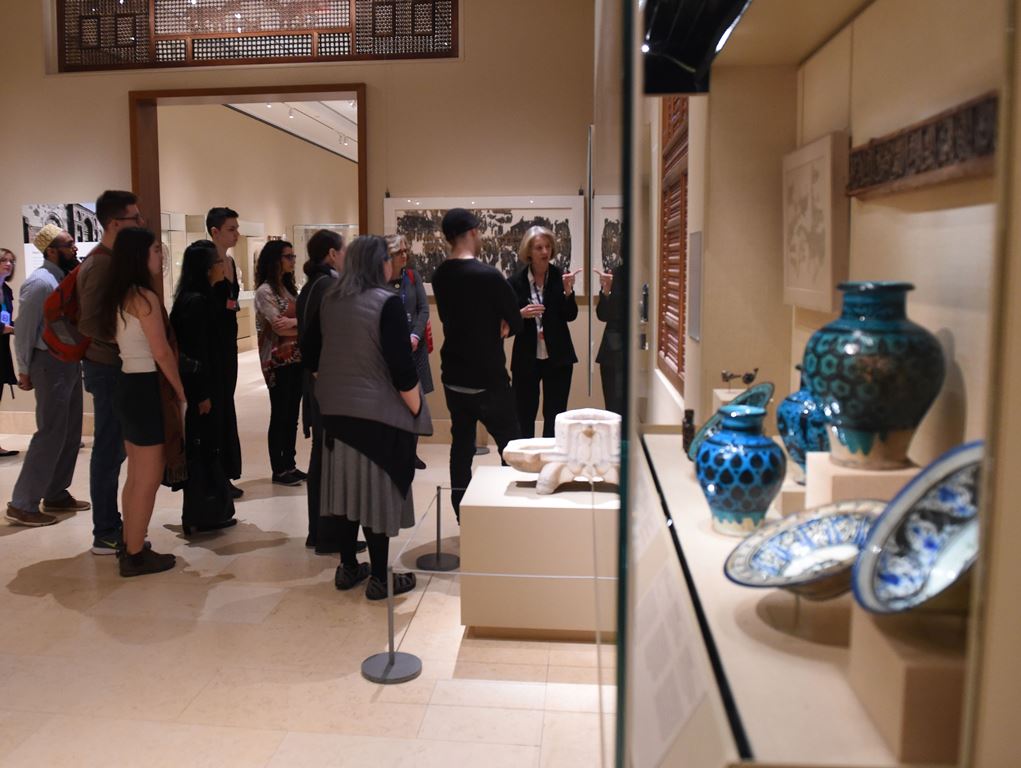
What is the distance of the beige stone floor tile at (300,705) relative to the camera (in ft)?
9.32

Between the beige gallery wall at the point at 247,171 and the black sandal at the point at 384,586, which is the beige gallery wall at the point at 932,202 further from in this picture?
the beige gallery wall at the point at 247,171

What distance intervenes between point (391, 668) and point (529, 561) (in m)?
0.62

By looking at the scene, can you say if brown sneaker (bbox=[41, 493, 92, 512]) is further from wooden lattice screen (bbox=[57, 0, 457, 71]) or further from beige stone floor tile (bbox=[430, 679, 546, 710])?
wooden lattice screen (bbox=[57, 0, 457, 71])

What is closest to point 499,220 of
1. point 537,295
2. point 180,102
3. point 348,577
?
point 537,295

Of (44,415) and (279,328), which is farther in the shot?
(279,328)

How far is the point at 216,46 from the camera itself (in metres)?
7.30

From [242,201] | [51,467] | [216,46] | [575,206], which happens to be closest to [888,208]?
[51,467]

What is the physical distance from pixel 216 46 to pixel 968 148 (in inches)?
299

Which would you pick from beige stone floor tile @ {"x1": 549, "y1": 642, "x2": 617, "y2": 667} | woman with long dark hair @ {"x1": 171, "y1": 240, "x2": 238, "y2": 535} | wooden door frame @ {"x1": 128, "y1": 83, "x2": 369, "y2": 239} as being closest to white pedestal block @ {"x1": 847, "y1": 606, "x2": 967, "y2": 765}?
beige stone floor tile @ {"x1": 549, "y1": 642, "x2": 617, "y2": 667}

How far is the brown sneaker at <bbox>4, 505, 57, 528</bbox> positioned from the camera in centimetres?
A: 498

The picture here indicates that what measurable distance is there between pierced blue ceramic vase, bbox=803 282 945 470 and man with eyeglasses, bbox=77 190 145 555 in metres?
3.58

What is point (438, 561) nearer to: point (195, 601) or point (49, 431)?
point (195, 601)

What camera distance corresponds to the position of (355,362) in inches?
135

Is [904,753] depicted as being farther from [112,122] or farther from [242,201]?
[242,201]
